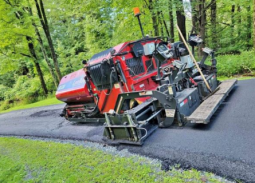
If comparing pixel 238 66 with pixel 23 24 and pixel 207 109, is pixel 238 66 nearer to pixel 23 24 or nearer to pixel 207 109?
pixel 207 109

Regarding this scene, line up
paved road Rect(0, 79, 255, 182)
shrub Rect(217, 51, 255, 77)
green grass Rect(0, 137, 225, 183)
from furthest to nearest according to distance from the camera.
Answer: shrub Rect(217, 51, 255, 77)
green grass Rect(0, 137, 225, 183)
paved road Rect(0, 79, 255, 182)

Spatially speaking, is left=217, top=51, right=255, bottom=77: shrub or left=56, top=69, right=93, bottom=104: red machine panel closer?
left=56, top=69, right=93, bottom=104: red machine panel

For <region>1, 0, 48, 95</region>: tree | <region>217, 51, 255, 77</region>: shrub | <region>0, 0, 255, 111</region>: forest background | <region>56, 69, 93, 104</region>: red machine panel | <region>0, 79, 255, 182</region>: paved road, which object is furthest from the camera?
<region>1, 0, 48, 95</region>: tree

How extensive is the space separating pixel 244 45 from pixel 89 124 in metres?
12.3

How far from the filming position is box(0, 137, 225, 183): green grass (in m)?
2.53

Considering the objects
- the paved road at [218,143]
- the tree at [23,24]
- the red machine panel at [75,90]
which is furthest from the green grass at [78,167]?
the tree at [23,24]

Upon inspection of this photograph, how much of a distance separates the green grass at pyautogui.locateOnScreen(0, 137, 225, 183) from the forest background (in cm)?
469

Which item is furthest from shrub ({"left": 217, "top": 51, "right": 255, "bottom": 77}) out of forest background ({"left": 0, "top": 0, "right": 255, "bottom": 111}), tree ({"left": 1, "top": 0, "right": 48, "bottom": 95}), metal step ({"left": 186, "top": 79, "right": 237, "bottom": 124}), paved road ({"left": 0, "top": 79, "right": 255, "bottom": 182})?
tree ({"left": 1, "top": 0, "right": 48, "bottom": 95})

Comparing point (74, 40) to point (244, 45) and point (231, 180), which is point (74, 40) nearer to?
point (244, 45)

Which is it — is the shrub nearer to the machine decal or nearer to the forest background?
the forest background

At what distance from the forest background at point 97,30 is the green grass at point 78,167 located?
4688mm

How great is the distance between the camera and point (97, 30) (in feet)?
38.4

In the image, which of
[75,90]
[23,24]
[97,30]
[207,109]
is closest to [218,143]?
[207,109]

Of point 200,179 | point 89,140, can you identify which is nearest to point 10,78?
point 89,140
